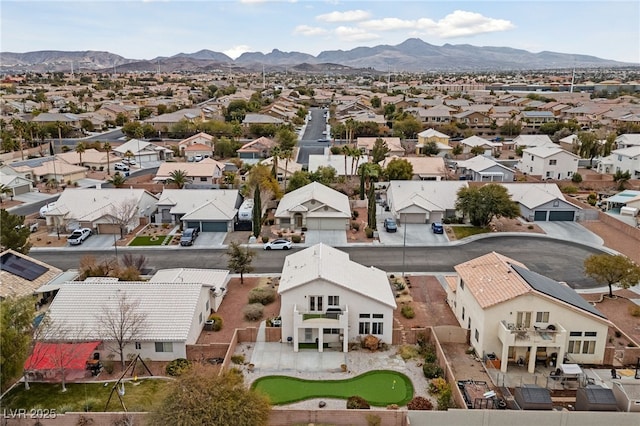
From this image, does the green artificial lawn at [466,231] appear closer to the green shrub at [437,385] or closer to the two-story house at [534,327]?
the two-story house at [534,327]

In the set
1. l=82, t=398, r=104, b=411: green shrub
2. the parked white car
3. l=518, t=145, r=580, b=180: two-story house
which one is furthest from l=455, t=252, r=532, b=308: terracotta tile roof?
l=518, t=145, r=580, b=180: two-story house

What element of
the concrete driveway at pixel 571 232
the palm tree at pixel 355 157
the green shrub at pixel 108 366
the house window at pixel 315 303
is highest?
the palm tree at pixel 355 157

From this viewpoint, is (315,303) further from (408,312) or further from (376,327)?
(408,312)

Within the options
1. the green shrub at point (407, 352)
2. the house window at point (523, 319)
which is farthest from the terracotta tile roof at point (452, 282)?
the green shrub at point (407, 352)

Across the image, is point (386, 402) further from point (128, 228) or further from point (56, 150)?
point (56, 150)

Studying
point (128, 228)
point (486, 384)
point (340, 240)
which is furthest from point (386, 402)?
point (128, 228)

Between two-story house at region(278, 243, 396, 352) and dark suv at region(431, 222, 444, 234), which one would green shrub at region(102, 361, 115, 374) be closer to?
two-story house at region(278, 243, 396, 352)
